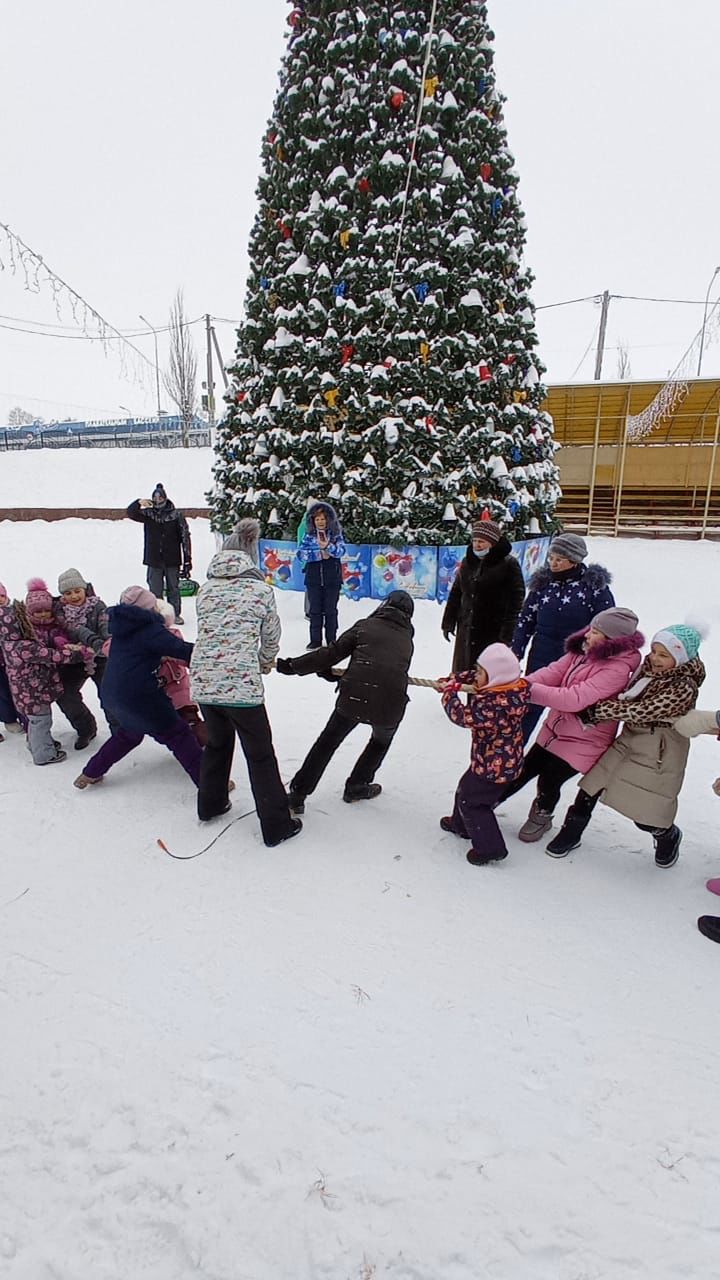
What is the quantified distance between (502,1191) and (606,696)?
2151mm

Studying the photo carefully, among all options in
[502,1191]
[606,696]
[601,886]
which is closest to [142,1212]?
[502,1191]

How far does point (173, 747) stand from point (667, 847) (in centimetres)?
302

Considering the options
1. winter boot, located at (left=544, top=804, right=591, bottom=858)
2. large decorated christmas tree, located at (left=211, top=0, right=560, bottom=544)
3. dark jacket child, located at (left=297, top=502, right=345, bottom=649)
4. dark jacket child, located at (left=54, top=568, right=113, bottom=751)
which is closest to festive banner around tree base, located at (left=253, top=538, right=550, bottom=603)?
large decorated christmas tree, located at (left=211, top=0, right=560, bottom=544)

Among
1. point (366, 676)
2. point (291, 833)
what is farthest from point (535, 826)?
point (291, 833)

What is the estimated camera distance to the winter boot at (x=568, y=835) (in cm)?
350

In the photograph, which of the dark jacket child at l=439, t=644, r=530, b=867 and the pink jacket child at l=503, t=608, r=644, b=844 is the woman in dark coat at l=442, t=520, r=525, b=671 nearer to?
the pink jacket child at l=503, t=608, r=644, b=844

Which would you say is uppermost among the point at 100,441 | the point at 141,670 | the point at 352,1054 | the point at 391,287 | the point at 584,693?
the point at 391,287

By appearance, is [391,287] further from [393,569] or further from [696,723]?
[696,723]

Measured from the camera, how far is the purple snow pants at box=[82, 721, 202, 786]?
13.4ft

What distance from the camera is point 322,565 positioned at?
6.87 m

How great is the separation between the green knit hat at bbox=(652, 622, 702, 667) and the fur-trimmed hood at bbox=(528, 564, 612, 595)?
1.18 meters

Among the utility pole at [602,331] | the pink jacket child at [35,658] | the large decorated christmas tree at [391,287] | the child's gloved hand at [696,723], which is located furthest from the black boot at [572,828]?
the utility pole at [602,331]

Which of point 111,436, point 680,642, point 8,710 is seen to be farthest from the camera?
point 111,436

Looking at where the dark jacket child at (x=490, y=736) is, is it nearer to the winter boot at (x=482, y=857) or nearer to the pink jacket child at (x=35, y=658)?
the winter boot at (x=482, y=857)
